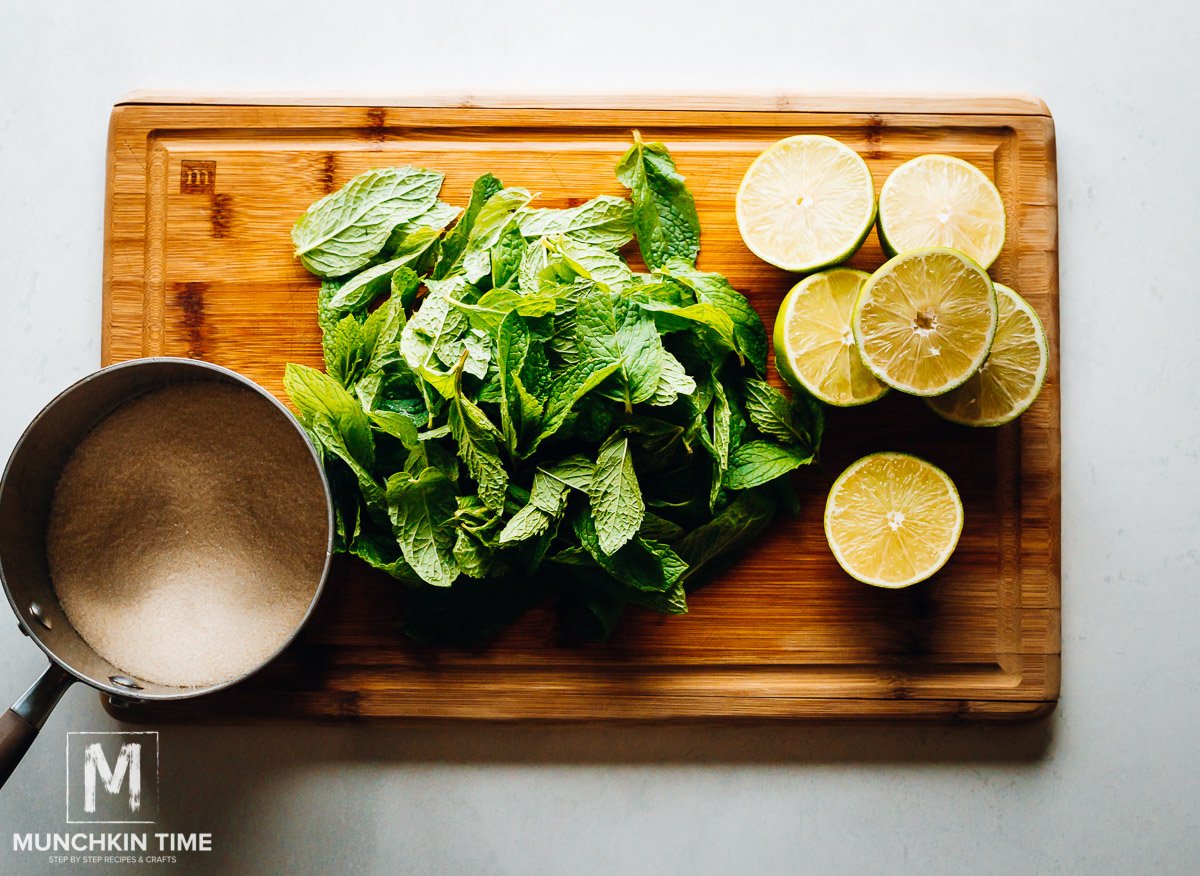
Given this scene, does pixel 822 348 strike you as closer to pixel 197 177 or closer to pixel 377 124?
pixel 377 124

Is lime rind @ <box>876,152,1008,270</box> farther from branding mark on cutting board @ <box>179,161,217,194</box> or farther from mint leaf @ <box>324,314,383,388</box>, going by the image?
branding mark on cutting board @ <box>179,161,217,194</box>

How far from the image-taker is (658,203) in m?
1.21

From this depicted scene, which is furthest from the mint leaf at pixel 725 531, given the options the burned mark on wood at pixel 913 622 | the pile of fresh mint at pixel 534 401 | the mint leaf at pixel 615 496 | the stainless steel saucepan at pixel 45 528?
the stainless steel saucepan at pixel 45 528

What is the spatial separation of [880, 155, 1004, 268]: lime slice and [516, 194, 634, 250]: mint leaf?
1.19 feet

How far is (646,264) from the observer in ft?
4.02

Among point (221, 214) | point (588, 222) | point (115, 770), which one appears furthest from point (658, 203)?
point (115, 770)

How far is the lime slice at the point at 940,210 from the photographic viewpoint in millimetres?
1181

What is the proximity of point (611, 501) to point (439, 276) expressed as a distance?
1.33 feet

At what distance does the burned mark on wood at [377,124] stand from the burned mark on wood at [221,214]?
0.75 feet

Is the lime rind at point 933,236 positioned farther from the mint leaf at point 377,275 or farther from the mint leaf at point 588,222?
the mint leaf at point 377,275

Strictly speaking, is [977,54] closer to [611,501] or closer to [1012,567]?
[1012,567]

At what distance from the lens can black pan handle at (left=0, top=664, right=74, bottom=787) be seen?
101 cm

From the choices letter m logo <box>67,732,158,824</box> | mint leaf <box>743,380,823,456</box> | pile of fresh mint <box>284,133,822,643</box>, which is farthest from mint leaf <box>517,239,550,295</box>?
letter m logo <box>67,732,158,824</box>

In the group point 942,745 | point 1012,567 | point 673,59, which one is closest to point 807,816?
point 942,745
